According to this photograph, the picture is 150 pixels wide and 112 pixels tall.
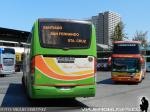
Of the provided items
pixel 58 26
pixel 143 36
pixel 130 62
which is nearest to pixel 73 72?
pixel 58 26

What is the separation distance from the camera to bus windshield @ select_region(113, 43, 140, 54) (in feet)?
96.4

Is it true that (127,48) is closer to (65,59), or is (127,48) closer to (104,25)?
(65,59)

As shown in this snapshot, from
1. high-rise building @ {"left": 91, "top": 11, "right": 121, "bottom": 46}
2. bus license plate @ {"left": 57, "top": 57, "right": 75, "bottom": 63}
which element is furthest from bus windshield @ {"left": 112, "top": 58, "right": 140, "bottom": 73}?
high-rise building @ {"left": 91, "top": 11, "right": 121, "bottom": 46}

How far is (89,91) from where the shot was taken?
1444 centimetres

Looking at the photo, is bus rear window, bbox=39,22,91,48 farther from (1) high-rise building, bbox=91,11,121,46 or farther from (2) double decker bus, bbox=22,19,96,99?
(1) high-rise building, bbox=91,11,121,46

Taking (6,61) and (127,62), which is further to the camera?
(6,61)

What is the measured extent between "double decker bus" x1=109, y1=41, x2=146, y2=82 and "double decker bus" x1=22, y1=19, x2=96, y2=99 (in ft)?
48.4

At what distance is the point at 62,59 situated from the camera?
14.3 meters

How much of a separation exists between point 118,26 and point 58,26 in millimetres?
69631

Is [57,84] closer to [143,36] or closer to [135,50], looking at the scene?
[135,50]

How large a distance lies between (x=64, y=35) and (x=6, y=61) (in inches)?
1021

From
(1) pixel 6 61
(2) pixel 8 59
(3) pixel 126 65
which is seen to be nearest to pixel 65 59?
(3) pixel 126 65

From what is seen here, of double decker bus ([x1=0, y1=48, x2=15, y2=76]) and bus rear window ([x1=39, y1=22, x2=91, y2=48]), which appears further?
double decker bus ([x1=0, y1=48, x2=15, y2=76])

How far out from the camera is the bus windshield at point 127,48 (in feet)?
96.4
